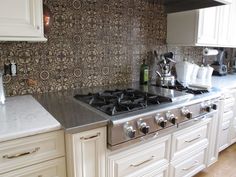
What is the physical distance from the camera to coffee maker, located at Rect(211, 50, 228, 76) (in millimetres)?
2965

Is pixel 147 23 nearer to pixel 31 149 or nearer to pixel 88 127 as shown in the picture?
pixel 88 127

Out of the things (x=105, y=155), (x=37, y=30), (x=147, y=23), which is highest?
(x=147, y=23)

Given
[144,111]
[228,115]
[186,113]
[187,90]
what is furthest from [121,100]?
[228,115]

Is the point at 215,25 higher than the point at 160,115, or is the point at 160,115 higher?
the point at 215,25

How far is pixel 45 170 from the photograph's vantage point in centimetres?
103

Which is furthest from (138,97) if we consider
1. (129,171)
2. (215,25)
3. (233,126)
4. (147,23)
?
(233,126)

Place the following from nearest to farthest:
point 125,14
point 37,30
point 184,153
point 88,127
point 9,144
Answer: point 9,144
point 88,127
point 37,30
point 184,153
point 125,14

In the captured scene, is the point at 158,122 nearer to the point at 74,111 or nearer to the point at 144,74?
the point at 74,111

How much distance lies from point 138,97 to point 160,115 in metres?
0.29

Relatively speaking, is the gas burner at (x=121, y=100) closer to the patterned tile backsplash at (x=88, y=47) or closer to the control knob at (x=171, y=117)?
the control knob at (x=171, y=117)

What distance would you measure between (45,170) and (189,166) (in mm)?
1267

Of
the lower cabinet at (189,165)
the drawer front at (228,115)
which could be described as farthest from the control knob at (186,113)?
the drawer front at (228,115)

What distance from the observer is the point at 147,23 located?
2.16 metres

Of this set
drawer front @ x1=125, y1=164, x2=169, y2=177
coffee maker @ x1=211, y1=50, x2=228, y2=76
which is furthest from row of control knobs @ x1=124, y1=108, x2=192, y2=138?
coffee maker @ x1=211, y1=50, x2=228, y2=76
